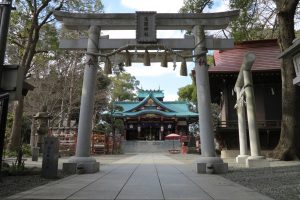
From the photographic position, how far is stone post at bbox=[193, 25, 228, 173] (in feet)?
36.2

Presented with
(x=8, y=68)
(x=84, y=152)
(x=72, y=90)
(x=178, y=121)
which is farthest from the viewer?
(x=178, y=121)

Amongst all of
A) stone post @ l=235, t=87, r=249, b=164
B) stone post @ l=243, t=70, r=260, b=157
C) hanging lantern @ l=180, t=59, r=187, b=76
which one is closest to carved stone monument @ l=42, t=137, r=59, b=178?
hanging lantern @ l=180, t=59, r=187, b=76

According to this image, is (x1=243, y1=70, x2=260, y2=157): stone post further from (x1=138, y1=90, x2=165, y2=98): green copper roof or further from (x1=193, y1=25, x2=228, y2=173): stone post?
(x1=138, y1=90, x2=165, y2=98): green copper roof

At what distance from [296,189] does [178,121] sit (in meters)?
41.1

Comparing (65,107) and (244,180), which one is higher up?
(65,107)

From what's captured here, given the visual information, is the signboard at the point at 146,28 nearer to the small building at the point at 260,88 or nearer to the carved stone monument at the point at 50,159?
the carved stone monument at the point at 50,159

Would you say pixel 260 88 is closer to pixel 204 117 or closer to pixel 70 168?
pixel 204 117

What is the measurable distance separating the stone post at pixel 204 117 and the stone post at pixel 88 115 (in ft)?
12.3

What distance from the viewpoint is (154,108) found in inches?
1922

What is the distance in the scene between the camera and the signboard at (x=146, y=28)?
1184cm

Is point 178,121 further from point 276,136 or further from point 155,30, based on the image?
point 155,30

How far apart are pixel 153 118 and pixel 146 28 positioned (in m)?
36.6

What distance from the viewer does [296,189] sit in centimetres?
725

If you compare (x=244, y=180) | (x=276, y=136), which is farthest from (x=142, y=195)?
(x=276, y=136)
